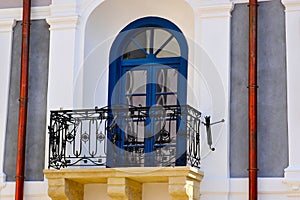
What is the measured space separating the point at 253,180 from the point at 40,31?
4785mm

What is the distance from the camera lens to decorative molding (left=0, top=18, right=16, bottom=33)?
1521 cm

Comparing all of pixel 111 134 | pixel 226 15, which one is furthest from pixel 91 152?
pixel 226 15

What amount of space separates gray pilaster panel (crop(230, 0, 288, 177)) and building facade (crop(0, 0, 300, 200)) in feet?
0.05

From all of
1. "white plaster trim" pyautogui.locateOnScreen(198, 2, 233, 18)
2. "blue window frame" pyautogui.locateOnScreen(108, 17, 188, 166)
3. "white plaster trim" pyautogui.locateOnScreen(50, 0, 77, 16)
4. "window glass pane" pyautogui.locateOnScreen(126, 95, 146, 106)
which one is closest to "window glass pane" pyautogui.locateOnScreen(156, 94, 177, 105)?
"blue window frame" pyautogui.locateOnScreen(108, 17, 188, 166)

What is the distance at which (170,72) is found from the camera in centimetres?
1474

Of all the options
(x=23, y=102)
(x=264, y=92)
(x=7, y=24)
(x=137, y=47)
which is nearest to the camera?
(x=264, y=92)

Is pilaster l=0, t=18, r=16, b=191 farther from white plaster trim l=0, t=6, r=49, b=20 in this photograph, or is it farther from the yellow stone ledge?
the yellow stone ledge

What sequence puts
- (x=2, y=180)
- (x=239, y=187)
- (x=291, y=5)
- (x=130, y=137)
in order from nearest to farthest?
(x=239, y=187) < (x=291, y=5) < (x=130, y=137) < (x=2, y=180)

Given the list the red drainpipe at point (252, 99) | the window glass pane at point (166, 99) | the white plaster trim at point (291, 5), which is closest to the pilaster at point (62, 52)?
the window glass pane at point (166, 99)

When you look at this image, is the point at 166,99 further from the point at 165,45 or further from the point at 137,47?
the point at 137,47

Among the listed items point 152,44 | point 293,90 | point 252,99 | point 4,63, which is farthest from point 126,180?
point 4,63

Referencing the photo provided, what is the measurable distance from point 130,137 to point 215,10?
8.43ft

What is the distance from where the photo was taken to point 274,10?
14.0 meters

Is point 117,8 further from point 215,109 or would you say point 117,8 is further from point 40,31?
point 215,109
